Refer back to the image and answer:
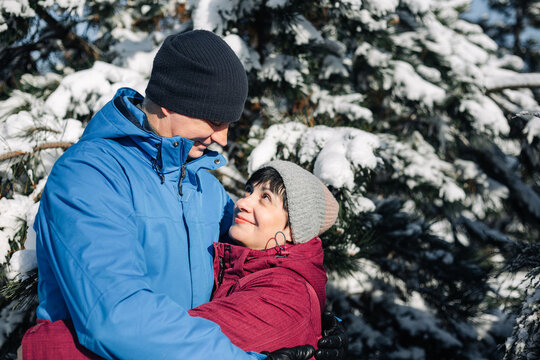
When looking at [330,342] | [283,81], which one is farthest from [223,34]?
[330,342]

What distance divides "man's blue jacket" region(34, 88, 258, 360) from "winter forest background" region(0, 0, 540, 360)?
845 millimetres

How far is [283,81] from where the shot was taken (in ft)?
9.95

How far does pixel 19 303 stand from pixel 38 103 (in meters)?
1.66

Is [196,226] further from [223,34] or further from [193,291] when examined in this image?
[223,34]

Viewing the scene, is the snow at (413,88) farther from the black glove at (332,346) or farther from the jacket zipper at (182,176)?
the jacket zipper at (182,176)

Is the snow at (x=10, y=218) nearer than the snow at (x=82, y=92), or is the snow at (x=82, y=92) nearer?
the snow at (x=10, y=218)

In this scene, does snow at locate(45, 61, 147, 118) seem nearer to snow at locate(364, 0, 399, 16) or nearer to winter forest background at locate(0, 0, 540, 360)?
winter forest background at locate(0, 0, 540, 360)

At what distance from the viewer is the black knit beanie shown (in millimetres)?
1461

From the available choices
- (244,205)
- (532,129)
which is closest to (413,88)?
(532,129)

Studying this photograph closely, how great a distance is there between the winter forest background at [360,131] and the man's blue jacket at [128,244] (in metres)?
0.84

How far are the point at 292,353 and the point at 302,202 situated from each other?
2.23ft

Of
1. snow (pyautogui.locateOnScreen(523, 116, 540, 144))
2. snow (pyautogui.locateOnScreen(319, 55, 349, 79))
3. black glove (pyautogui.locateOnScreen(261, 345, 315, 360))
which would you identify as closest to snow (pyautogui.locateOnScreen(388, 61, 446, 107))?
snow (pyautogui.locateOnScreen(319, 55, 349, 79))

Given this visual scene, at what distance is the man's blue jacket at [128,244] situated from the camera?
1034 millimetres

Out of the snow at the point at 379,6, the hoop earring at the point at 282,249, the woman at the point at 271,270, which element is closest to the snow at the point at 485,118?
the snow at the point at 379,6
